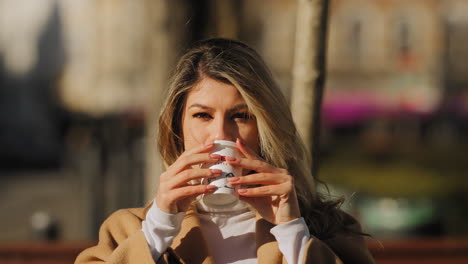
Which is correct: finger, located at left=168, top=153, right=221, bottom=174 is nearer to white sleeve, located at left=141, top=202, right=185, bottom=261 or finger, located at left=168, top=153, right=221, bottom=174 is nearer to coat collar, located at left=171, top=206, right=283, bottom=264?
white sleeve, located at left=141, top=202, right=185, bottom=261

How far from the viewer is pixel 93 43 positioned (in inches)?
977

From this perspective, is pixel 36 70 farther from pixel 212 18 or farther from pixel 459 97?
pixel 212 18

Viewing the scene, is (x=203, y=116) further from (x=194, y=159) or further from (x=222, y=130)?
(x=194, y=159)

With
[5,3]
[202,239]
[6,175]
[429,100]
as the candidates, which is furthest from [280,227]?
[5,3]

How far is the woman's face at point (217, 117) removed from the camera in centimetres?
214

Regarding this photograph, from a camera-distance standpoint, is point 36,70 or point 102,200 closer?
point 102,200

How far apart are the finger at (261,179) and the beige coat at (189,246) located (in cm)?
22

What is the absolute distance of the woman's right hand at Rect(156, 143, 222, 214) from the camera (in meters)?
2.00

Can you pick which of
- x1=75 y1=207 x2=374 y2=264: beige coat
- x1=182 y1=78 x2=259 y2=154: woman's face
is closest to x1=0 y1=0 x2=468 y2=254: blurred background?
x1=75 y1=207 x2=374 y2=264: beige coat

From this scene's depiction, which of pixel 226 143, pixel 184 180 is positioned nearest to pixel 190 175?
pixel 184 180

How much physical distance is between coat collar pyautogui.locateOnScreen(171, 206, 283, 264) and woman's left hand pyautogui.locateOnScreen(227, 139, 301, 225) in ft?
0.28

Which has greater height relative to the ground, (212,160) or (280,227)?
(212,160)

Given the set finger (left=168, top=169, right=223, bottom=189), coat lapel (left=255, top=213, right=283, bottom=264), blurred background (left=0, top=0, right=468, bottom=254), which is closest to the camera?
finger (left=168, top=169, right=223, bottom=189)

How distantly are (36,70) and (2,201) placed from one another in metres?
12.3
